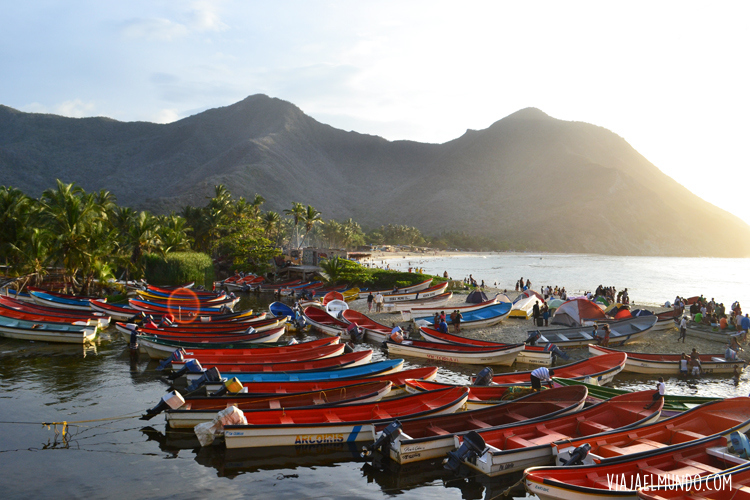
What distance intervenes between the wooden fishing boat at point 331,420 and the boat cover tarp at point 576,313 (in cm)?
1882

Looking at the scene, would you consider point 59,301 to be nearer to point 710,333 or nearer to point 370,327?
point 370,327

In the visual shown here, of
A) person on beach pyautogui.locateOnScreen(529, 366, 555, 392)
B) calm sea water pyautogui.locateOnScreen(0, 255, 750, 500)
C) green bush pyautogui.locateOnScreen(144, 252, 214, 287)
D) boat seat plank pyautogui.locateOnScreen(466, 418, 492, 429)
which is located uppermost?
green bush pyautogui.locateOnScreen(144, 252, 214, 287)

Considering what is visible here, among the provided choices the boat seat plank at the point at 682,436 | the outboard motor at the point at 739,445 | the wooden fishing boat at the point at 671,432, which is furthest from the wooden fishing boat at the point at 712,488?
the boat seat plank at the point at 682,436

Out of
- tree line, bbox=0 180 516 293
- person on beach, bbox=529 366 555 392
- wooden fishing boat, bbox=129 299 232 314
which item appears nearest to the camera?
person on beach, bbox=529 366 555 392

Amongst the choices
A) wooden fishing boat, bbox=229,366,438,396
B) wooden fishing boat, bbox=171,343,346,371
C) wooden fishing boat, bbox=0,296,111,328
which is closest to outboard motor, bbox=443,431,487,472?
wooden fishing boat, bbox=229,366,438,396

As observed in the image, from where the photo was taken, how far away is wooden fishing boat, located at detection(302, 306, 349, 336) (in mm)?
31797

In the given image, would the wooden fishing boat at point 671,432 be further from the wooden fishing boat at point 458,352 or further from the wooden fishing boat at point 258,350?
the wooden fishing boat at point 258,350

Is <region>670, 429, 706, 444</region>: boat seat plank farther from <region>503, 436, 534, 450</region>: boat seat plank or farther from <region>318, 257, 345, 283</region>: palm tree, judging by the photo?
<region>318, 257, 345, 283</region>: palm tree

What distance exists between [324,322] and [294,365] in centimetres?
1233

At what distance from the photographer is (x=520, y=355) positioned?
25.0 metres

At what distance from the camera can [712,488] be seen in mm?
9898

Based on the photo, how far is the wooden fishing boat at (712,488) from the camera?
9695mm

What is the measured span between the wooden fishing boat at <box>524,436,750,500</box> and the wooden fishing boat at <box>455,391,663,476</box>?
171cm

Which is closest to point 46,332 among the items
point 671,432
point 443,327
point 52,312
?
point 52,312
